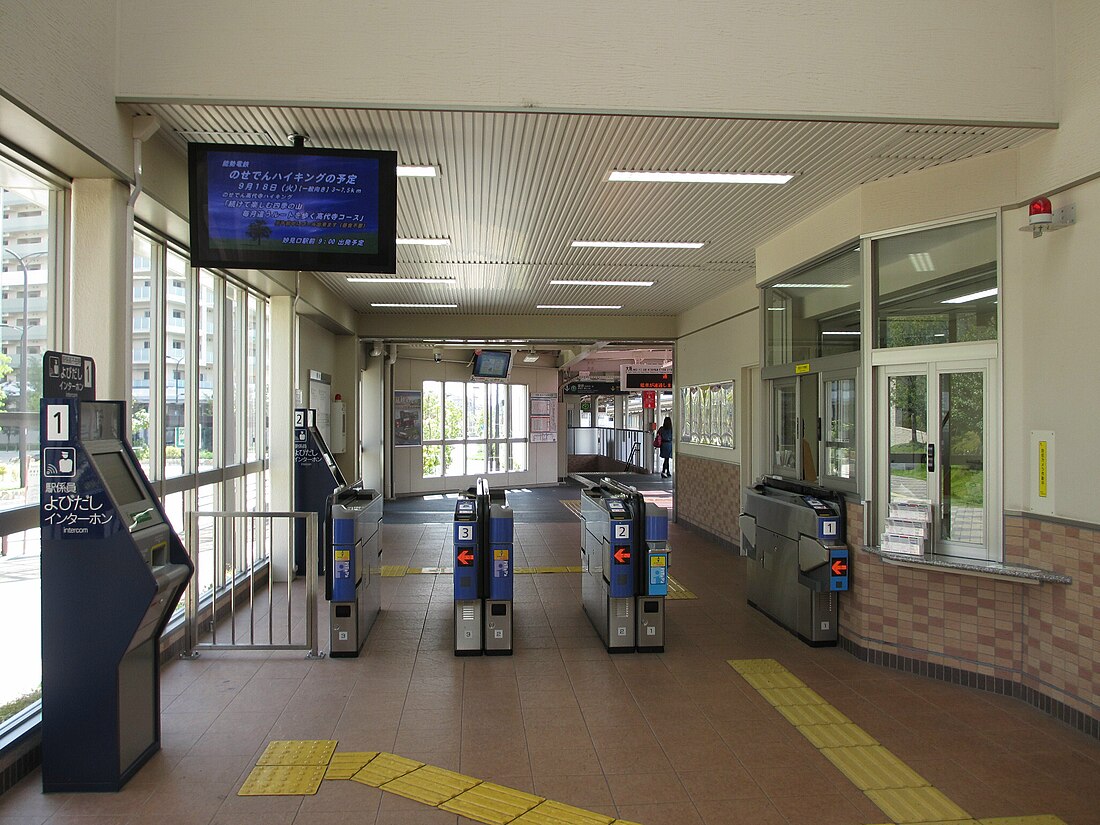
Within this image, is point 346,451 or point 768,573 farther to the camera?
point 346,451

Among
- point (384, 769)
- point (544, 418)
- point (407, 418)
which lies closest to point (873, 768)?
point (384, 769)

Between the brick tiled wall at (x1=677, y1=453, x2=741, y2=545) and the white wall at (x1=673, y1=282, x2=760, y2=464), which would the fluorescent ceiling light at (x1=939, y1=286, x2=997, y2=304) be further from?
the brick tiled wall at (x1=677, y1=453, x2=741, y2=545)

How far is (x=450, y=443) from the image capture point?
1641cm

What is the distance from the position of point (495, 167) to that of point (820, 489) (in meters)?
3.28

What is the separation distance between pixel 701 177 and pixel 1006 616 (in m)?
3.24

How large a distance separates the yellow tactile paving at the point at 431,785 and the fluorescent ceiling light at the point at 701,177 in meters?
3.60

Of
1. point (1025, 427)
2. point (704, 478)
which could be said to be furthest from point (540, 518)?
point (1025, 427)

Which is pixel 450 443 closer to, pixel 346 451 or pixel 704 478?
pixel 346 451

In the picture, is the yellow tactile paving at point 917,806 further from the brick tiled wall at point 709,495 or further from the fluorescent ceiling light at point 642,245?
the brick tiled wall at point 709,495

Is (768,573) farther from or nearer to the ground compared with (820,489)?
nearer to the ground

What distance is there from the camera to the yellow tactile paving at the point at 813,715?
13.8 feet

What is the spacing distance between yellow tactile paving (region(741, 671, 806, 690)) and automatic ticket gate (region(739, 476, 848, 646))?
0.69 meters

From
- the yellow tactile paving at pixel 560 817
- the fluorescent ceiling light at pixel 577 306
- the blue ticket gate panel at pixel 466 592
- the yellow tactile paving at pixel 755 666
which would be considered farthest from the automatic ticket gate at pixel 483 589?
the fluorescent ceiling light at pixel 577 306

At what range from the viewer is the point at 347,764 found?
3.64 metres
